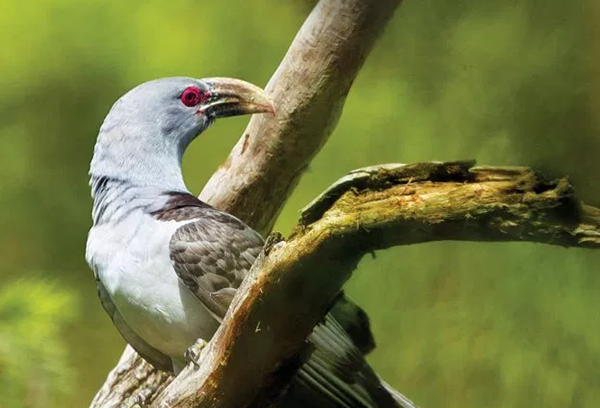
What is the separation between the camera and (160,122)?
1265mm

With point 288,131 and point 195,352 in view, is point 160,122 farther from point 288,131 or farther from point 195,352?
point 195,352

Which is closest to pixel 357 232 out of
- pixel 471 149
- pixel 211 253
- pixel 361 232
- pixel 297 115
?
pixel 361 232

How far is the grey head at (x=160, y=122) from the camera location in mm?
1228

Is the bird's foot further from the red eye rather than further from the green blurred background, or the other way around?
the red eye

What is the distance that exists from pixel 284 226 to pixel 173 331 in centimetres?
27

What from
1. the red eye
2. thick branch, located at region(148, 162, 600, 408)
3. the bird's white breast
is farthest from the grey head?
thick branch, located at region(148, 162, 600, 408)

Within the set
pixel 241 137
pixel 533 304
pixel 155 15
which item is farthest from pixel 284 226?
pixel 533 304

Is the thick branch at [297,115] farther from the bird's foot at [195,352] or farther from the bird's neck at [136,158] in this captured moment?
the bird's foot at [195,352]

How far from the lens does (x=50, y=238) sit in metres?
1.42

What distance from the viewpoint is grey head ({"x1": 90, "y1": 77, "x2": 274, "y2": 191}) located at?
1228 mm

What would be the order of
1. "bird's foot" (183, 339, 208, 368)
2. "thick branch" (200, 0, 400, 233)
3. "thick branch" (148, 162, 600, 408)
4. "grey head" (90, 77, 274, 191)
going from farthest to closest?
"grey head" (90, 77, 274, 191)
"thick branch" (200, 0, 400, 233)
"bird's foot" (183, 339, 208, 368)
"thick branch" (148, 162, 600, 408)

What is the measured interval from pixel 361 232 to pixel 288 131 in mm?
561

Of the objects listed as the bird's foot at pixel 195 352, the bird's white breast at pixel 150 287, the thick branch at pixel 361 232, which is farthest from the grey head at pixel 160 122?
the thick branch at pixel 361 232

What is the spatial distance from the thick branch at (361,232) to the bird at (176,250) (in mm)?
71
